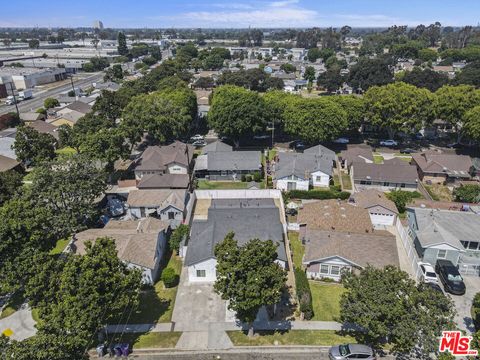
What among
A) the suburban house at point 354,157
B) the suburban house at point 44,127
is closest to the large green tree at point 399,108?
the suburban house at point 354,157

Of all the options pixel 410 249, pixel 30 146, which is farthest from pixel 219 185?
pixel 30 146

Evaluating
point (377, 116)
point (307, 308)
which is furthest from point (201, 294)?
point (377, 116)

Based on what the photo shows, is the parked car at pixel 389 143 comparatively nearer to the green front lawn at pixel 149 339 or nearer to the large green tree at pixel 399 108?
the large green tree at pixel 399 108

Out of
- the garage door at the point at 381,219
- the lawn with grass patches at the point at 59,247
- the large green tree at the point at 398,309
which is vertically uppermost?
the large green tree at the point at 398,309

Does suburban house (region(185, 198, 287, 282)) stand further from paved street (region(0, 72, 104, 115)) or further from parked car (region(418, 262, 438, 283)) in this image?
paved street (region(0, 72, 104, 115))

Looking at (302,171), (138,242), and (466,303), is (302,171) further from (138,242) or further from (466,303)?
(138,242)

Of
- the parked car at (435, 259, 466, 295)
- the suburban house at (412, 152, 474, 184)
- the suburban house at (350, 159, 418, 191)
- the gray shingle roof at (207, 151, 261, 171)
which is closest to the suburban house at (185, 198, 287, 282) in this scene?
the gray shingle roof at (207, 151, 261, 171)

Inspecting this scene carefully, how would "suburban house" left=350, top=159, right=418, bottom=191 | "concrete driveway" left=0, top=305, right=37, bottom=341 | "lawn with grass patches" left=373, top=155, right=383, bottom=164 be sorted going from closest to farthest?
"concrete driveway" left=0, top=305, right=37, bottom=341 < "suburban house" left=350, top=159, right=418, bottom=191 < "lawn with grass patches" left=373, top=155, right=383, bottom=164
